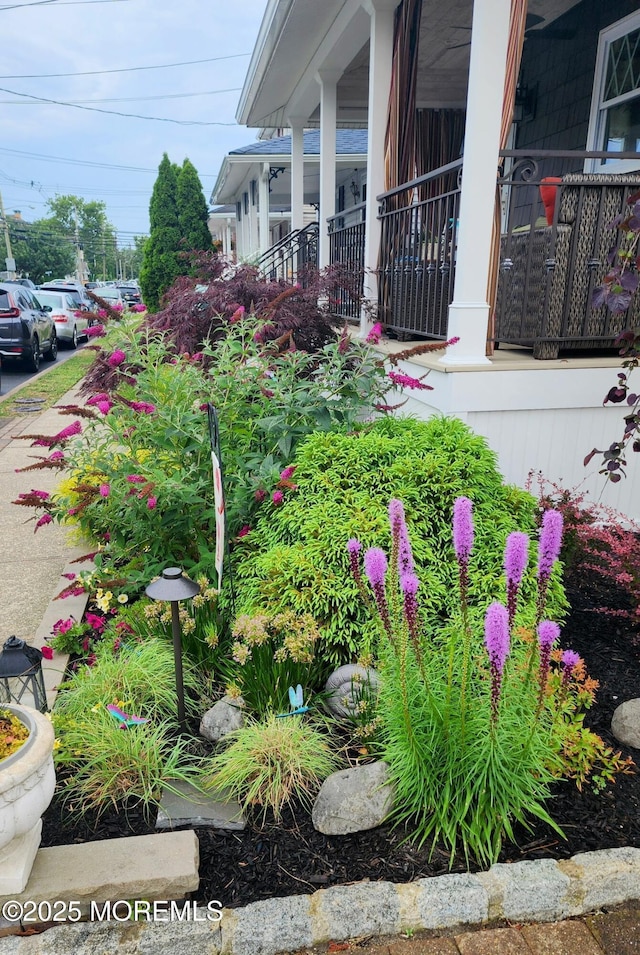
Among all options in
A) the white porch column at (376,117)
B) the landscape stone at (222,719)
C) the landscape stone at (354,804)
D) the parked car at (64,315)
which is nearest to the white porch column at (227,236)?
the parked car at (64,315)

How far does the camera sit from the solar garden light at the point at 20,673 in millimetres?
2211

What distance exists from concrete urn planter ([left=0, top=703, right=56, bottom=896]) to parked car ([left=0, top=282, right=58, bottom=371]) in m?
13.5

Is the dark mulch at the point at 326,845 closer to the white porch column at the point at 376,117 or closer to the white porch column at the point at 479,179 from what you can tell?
the white porch column at the point at 479,179

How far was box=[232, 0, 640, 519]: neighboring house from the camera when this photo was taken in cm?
387

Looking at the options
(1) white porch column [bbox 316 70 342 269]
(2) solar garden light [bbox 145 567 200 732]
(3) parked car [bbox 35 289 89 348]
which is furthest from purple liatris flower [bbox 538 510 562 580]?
(3) parked car [bbox 35 289 89 348]

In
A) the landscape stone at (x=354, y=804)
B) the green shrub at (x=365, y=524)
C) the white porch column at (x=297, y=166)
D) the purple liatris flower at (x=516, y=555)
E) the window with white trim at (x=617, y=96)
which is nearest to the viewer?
the purple liatris flower at (x=516, y=555)

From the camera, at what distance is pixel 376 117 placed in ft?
18.8

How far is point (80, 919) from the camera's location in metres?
1.88

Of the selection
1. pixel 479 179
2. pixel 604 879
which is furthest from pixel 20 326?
pixel 604 879

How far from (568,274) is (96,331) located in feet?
9.11

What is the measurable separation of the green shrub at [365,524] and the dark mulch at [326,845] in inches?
26.8

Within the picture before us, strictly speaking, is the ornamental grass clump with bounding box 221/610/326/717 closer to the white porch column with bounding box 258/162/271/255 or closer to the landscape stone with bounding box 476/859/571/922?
the landscape stone with bounding box 476/859/571/922

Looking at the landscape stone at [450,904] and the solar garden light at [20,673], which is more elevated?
the solar garden light at [20,673]

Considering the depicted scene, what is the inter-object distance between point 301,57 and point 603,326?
213 inches
